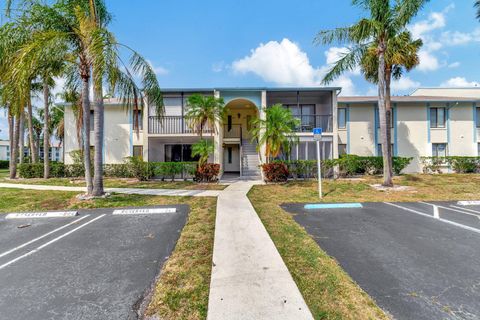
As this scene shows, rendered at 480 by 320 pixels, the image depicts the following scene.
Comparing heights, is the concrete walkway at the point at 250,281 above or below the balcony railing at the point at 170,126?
below

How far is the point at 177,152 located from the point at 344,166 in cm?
1293

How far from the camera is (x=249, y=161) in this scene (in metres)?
17.3

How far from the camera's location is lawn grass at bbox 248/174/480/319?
2.56 meters

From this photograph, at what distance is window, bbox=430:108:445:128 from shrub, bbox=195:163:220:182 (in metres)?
18.8

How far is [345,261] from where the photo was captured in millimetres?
3777

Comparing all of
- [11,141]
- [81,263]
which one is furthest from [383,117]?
[11,141]

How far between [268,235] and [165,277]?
2.38 meters

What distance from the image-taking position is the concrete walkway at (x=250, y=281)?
2.45m

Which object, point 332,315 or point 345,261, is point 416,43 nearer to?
point 345,261

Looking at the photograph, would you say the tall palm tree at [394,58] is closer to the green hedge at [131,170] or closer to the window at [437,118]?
the window at [437,118]

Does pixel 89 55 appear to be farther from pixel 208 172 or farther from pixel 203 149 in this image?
pixel 208 172

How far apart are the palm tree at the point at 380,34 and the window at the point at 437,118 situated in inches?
401

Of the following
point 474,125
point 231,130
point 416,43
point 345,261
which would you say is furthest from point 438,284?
point 474,125

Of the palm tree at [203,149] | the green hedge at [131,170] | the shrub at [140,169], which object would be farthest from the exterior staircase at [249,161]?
the shrub at [140,169]
